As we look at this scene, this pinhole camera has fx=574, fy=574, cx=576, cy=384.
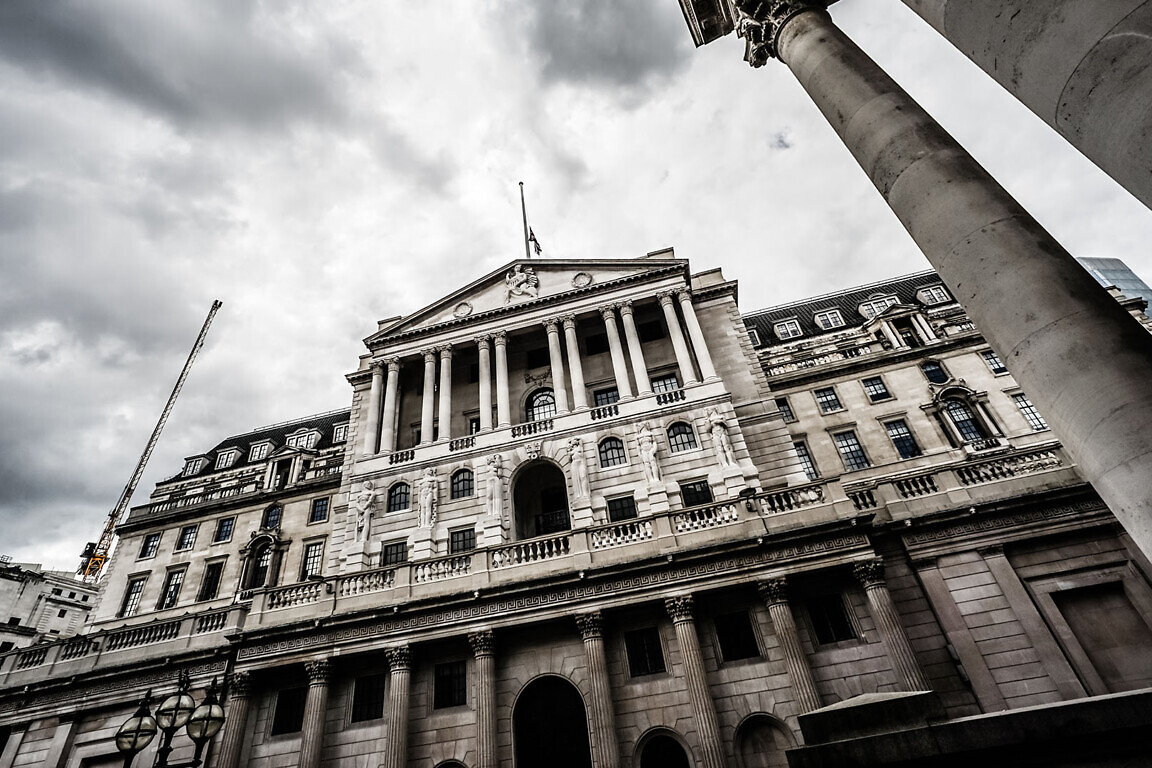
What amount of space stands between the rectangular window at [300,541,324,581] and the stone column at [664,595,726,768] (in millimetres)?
28041

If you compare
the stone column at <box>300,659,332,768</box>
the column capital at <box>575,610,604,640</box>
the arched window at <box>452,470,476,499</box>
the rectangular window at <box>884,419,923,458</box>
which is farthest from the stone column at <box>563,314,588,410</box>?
the rectangular window at <box>884,419,923,458</box>

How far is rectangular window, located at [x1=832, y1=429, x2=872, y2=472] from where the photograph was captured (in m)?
36.0

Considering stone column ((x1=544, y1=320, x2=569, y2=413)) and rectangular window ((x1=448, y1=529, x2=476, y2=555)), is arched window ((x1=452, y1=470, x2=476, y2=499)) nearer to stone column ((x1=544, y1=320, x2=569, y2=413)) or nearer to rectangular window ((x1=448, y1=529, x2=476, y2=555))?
rectangular window ((x1=448, y1=529, x2=476, y2=555))

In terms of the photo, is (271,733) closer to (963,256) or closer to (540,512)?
(540,512)

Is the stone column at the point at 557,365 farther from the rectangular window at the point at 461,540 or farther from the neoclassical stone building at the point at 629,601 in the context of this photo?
the rectangular window at the point at 461,540

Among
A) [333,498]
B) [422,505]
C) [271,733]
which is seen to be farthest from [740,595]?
[333,498]

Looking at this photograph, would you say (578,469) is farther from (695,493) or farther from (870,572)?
(870,572)

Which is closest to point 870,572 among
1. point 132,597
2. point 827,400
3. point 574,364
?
point 574,364

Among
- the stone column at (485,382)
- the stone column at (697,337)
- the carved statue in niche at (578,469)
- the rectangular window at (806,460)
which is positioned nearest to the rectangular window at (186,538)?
the stone column at (485,382)

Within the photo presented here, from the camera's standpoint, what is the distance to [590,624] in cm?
1909

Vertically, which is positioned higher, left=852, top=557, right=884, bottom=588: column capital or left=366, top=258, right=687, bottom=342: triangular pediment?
left=366, top=258, right=687, bottom=342: triangular pediment

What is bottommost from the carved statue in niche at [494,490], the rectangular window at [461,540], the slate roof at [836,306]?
the rectangular window at [461,540]

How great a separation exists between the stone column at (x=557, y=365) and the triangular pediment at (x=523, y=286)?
2.02 m

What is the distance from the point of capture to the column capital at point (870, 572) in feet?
59.6
